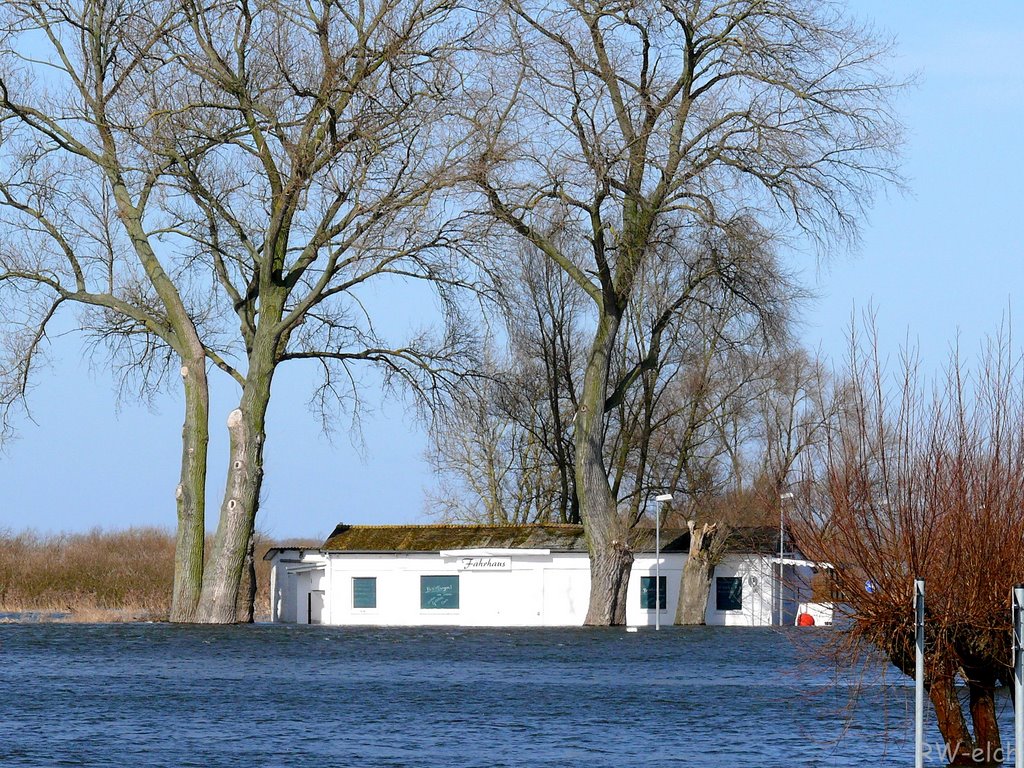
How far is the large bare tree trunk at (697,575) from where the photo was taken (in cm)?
4744

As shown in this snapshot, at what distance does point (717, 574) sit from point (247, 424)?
16.8m

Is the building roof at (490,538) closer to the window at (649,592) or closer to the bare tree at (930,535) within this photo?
the window at (649,592)

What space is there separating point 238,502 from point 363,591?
A: 8946 millimetres

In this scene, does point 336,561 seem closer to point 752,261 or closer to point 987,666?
point 752,261

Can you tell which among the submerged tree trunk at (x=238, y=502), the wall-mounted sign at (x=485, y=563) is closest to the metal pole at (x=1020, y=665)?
the submerged tree trunk at (x=238, y=502)

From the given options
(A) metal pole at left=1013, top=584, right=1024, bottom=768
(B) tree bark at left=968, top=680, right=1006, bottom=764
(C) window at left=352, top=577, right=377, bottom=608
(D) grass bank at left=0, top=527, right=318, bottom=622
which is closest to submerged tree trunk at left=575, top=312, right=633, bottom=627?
(C) window at left=352, top=577, right=377, bottom=608

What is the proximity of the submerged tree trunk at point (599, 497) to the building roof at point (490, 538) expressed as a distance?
3571 mm

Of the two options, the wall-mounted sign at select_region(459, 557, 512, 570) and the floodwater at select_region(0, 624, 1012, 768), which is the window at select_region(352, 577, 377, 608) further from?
the floodwater at select_region(0, 624, 1012, 768)

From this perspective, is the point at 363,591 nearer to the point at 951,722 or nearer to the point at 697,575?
the point at 697,575

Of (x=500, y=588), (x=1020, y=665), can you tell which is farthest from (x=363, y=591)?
(x=1020, y=665)

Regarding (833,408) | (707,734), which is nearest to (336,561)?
(707,734)

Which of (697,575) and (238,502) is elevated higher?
(238,502)

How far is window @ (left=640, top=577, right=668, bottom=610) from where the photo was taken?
49656 millimetres

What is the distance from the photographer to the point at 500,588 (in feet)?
160
